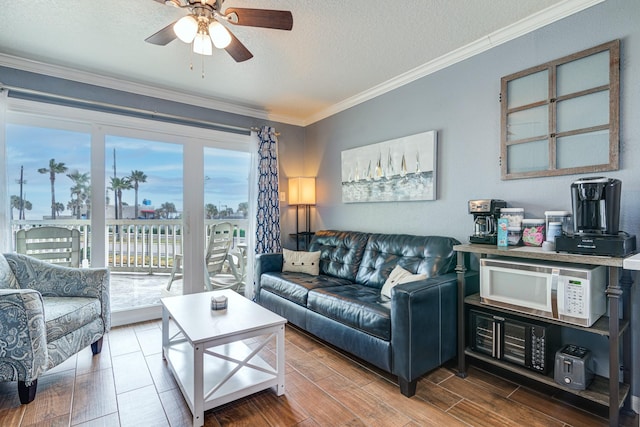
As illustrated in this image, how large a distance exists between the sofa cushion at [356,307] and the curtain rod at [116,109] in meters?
2.37

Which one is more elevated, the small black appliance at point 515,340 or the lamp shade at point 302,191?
A: the lamp shade at point 302,191

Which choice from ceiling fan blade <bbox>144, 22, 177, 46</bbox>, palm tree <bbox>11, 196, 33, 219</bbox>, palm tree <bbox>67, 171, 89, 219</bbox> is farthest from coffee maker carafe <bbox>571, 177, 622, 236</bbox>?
palm tree <bbox>11, 196, 33, 219</bbox>

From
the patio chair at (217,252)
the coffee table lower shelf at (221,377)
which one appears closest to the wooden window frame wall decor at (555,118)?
the coffee table lower shelf at (221,377)

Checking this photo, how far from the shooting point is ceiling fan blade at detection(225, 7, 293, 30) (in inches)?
66.6

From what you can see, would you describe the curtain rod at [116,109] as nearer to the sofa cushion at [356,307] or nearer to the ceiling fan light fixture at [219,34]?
the ceiling fan light fixture at [219,34]

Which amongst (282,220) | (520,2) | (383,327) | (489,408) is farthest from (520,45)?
(282,220)

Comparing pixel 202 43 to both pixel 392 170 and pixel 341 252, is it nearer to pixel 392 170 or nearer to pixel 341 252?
pixel 392 170

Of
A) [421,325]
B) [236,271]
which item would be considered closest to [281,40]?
[421,325]

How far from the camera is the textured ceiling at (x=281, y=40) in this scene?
80.7 inches

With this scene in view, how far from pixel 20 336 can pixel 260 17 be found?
2241 millimetres

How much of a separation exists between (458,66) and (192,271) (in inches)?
135

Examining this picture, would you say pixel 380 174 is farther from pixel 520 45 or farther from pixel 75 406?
pixel 75 406

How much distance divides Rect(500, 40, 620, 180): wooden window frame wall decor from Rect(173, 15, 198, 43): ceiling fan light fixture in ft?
7.14

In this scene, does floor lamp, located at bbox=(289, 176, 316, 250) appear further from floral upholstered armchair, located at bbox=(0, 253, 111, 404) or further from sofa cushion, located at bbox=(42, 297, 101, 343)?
sofa cushion, located at bbox=(42, 297, 101, 343)
